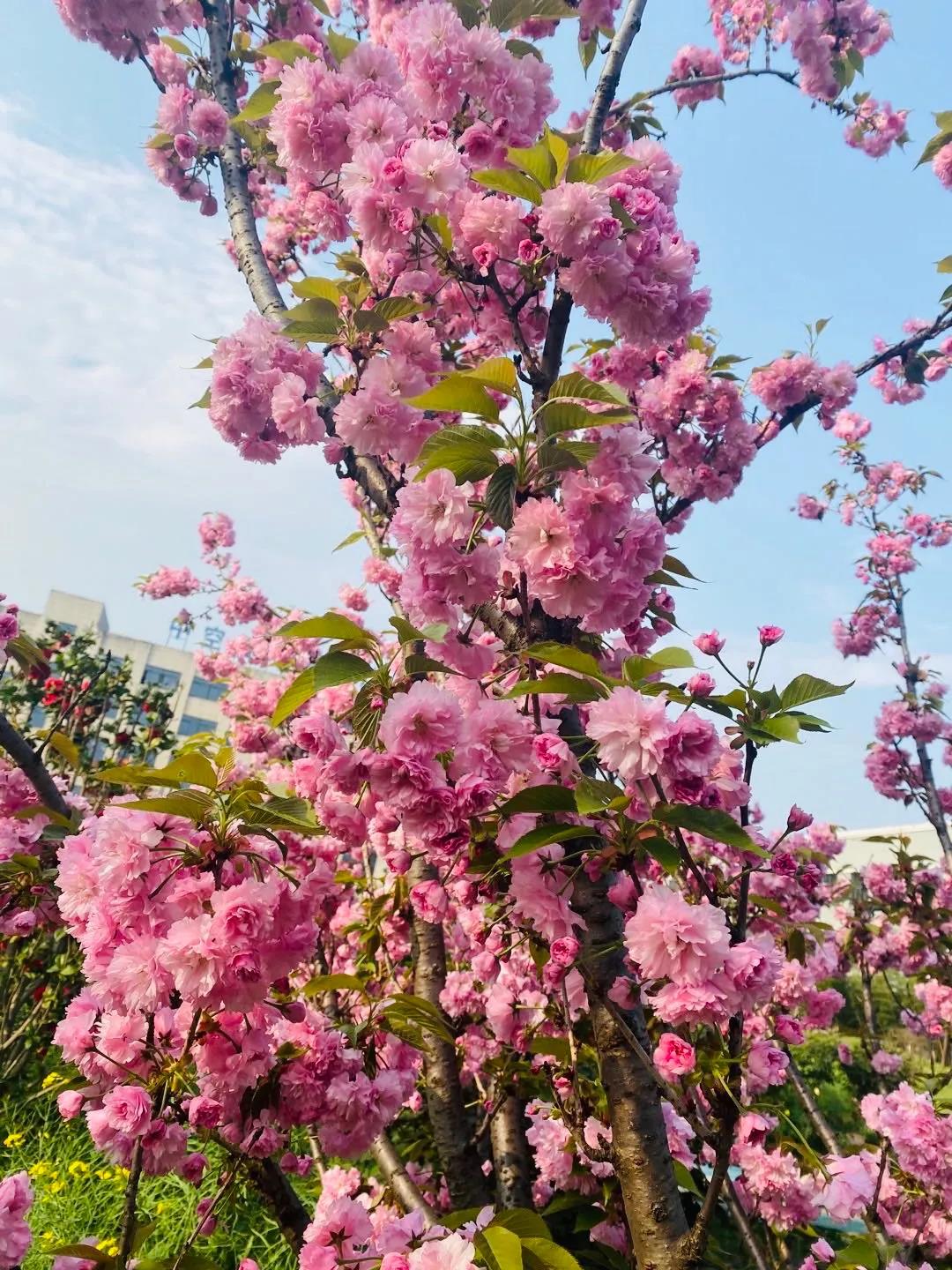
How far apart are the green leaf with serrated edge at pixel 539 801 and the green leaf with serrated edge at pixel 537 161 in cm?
117

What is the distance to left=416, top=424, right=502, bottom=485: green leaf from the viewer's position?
1205 mm

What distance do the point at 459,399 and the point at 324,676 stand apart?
20.4 inches

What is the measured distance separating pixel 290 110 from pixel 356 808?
1.66 meters

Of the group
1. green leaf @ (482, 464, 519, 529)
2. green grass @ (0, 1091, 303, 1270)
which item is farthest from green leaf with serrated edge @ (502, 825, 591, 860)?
green grass @ (0, 1091, 303, 1270)

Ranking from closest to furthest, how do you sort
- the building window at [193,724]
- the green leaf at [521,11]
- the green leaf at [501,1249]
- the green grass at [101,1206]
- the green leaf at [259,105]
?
1. the green leaf at [501,1249]
2. the green leaf at [521,11]
3. the green leaf at [259,105]
4. the green grass at [101,1206]
5. the building window at [193,724]

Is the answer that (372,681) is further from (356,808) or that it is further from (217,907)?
(217,907)

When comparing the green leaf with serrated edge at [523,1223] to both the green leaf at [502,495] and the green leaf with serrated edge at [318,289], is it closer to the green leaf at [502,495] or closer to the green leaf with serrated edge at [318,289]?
the green leaf at [502,495]

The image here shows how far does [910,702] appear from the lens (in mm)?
5551

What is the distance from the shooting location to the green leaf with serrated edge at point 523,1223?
1059 mm

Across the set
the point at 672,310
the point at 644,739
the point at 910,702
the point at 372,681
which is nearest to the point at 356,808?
the point at 372,681

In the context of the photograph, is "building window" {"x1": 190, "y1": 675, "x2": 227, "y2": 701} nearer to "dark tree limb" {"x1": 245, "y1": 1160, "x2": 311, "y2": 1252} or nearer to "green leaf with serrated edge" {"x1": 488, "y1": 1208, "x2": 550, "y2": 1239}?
"dark tree limb" {"x1": 245, "y1": 1160, "x2": 311, "y2": 1252}

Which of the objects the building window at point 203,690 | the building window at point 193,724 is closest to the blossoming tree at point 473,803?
the building window at point 193,724

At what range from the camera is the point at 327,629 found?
1.18 meters

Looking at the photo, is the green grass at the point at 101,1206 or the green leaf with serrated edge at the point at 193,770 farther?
the green grass at the point at 101,1206
